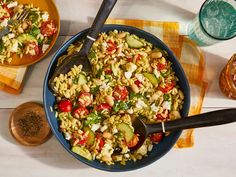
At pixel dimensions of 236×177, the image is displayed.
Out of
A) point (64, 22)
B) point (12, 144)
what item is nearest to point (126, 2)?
point (64, 22)

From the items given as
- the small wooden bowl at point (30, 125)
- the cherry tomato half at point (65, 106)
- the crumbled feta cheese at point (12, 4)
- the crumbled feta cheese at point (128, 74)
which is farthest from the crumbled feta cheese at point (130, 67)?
the crumbled feta cheese at point (12, 4)

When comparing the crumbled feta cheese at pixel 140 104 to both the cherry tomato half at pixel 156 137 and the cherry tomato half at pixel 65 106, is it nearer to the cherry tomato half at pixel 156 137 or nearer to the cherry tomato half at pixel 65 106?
the cherry tomato half at pixel 156 137

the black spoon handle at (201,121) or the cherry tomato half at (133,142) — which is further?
the cherry tomato half at (133,142)

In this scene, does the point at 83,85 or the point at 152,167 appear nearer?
the point at 83,85

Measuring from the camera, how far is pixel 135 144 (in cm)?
130

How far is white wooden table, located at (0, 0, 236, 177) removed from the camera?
142 centimetres

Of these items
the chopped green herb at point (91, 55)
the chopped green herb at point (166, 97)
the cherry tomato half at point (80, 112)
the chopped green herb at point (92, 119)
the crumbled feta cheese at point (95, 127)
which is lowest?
the crumbled feta cheese at point (95, 127)

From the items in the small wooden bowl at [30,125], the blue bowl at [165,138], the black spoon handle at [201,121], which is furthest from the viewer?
the small wooden bowl at [30,125]

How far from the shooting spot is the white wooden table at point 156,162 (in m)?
1.42

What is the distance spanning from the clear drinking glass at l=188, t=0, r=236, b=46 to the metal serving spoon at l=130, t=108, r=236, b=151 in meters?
0.35

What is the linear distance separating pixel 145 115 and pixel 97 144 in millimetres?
179

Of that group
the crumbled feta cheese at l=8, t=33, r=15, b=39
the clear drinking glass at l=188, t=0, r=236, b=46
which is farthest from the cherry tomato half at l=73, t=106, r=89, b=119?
the clear drinking glass at l=188, t=0, r=236, b=46

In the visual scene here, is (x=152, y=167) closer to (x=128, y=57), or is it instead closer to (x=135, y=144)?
(x=135, y=144)

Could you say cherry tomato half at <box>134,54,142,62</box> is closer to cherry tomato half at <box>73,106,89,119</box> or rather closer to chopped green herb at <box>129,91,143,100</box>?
chopped green herb at <box>129,91,143,100</box>
